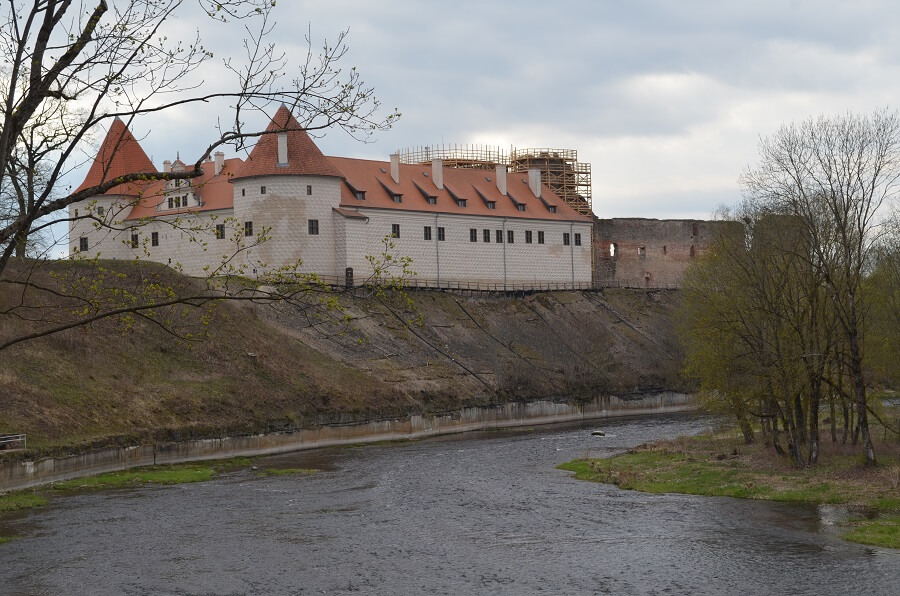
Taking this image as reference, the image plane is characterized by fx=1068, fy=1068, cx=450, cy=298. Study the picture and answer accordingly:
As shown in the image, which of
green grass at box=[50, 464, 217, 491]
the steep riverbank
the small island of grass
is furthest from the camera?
the steep riverbank

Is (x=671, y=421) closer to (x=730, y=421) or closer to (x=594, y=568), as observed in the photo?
(x=730, y=421)

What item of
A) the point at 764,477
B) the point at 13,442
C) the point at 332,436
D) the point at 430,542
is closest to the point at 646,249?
the point at 332,436

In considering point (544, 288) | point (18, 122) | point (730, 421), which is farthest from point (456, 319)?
point (18, 122)

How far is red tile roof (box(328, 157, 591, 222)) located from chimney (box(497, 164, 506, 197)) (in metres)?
0.37

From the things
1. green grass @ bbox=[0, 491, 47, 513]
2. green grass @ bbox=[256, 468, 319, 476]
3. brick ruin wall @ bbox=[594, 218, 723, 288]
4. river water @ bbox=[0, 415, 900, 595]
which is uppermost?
brick ruin wall @ bbox=[594, 218, 723, 288]

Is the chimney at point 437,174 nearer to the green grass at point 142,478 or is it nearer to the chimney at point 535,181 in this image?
the chimney at point 535,181

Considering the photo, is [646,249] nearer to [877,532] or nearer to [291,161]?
[291,161]

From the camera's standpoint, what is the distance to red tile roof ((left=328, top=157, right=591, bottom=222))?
72.4m

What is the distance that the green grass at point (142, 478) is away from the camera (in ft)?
113

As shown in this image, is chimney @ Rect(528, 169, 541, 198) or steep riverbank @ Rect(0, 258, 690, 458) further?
chimney @ Rect(528, 169, 541, 198)

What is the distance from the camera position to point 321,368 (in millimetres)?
55625

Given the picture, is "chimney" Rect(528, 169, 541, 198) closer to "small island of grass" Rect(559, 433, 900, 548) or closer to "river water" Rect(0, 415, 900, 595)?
"small island of grass" Rect(559, 433, 900, 548)

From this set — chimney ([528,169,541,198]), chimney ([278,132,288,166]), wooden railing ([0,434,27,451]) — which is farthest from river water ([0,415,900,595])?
chimney ([528,169,541,198])

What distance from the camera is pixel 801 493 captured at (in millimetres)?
27422
